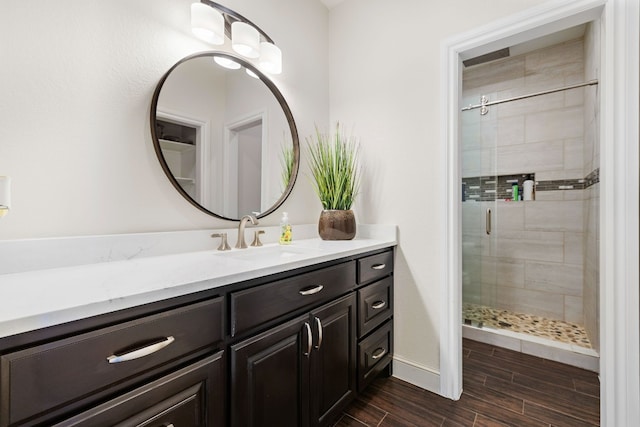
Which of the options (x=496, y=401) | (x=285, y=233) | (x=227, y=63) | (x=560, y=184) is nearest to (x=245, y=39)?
(x=227, y=63)

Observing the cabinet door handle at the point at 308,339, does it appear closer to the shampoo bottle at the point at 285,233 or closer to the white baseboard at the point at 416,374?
the shampoo bottle at the point at 285,233

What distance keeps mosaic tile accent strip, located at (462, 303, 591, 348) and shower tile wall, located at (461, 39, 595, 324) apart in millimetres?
70

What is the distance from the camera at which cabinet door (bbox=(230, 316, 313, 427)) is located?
35.5 inches

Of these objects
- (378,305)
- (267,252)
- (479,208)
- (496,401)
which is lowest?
(496,401)

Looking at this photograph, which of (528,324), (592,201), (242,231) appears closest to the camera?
(242,231)

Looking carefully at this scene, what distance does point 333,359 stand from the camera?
129 centimetres

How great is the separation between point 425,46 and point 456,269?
4.38 ft

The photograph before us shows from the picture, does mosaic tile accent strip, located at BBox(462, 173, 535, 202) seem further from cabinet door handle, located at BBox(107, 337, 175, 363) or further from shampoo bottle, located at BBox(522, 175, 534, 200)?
cabinet door handle, located at BBox(107, 337, 175, 363)

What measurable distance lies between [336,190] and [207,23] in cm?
111

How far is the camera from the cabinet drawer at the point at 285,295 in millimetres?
905

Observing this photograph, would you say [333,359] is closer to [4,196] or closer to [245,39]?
[4,196]

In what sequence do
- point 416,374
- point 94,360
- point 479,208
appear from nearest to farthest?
point 94,360, point 416,374, point 479,208

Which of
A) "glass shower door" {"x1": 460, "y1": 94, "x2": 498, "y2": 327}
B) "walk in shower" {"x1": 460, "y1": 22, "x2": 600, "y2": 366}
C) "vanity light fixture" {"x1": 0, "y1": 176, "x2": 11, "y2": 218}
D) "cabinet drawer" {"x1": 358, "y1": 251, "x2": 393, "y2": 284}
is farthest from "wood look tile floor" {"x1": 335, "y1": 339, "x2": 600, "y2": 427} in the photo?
"vanity light fixture" {"x1": 0, "y1": 176, "x2": 11, "y2": 218}

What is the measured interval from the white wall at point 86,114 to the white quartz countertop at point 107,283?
6.7 inches
